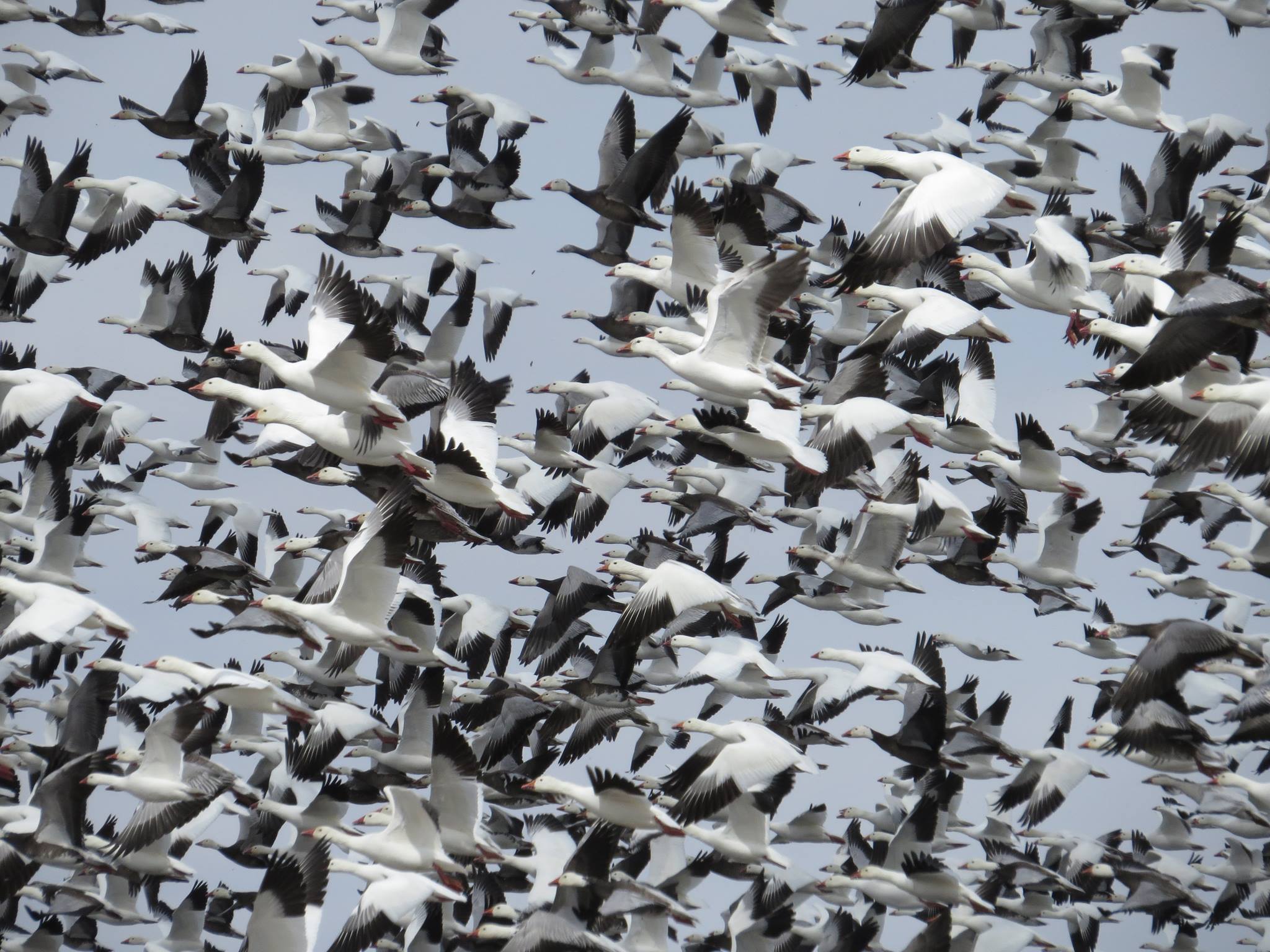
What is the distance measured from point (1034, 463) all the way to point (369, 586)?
7078mm

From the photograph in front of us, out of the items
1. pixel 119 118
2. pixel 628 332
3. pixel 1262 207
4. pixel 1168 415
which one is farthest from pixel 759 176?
pixel 1168 415

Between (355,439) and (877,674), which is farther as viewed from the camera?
(877,674)

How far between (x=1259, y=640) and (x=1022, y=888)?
4.10m

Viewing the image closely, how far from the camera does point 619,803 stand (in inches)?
582

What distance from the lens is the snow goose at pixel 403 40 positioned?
20812mm

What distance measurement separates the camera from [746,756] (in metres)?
14.7

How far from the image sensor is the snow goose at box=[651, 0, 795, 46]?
59.4 feet

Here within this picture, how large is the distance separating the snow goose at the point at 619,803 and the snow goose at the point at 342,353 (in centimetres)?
329

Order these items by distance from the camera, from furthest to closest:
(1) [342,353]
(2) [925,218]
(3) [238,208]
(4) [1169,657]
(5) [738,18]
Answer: (3) [238,208] → (5) [738,18] → (1) [342,353] → (4) [1169,657] → (2) [925,218]

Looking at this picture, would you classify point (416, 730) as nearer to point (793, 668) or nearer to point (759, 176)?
point (793, 668)

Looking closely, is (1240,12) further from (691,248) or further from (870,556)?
(691,248)

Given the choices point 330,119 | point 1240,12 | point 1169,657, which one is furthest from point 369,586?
point 1240,12

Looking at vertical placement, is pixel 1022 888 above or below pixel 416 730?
below

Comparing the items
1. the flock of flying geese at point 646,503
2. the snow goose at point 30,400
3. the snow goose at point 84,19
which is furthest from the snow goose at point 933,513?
the snow goose at point 84,19
